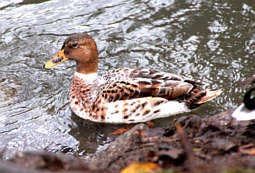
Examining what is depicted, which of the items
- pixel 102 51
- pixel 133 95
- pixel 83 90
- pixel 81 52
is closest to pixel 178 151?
pixel 133 95

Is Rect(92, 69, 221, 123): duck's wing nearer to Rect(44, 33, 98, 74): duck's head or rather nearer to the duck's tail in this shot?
the duck's tail

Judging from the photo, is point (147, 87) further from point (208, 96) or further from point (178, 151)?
point (178, 151)

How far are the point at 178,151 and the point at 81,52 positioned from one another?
3.89 metres

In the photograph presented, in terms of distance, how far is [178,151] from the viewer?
11.1ft

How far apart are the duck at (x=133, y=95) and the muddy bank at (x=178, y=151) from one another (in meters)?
1.72

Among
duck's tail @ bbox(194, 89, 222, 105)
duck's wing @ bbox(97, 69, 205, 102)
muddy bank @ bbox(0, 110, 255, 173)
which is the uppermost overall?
muddy bank @ bbox(0, 110, 255, 173)

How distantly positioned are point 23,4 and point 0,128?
16.2 ft

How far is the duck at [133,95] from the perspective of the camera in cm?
636

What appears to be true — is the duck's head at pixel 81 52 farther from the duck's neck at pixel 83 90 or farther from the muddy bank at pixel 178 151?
the muddy bank at pixel 178 151

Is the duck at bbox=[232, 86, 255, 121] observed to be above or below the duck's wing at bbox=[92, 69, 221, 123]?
above

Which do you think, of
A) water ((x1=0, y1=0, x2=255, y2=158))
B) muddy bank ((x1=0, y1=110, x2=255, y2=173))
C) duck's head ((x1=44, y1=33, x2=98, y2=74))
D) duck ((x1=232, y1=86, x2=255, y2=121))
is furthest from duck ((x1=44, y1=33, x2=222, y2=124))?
duck ((x1=232, y1=86, x2=255, y2=121))

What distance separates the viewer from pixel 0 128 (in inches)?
249

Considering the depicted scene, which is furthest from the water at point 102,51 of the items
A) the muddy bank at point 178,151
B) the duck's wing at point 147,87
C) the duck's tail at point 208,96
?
the muddy bank at point 178,151

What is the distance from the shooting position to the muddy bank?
2.90 metres
